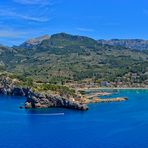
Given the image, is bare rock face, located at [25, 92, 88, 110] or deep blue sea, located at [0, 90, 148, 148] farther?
bare rock face, located at [25, 92, 88, 110]

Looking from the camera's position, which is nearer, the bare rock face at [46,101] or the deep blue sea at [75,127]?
the deep blue sea at [75,127]

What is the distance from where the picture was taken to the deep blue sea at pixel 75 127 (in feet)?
328

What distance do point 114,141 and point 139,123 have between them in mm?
30720

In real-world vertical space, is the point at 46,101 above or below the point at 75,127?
above

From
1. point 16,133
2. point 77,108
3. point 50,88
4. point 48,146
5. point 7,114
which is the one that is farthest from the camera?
point 50,88

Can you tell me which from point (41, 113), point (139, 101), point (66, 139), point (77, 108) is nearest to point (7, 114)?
point (41, 113)

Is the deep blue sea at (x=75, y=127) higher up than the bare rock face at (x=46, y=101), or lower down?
lower down

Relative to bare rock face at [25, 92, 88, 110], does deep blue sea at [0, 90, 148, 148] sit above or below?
below

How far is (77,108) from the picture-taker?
520ft

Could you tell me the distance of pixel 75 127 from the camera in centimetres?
12150

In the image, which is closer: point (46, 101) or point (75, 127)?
point (75, 127)

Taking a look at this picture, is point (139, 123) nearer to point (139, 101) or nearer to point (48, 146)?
point (48, 146)

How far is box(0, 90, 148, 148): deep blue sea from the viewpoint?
100 metres

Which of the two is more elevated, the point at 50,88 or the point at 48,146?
the point at 50,88
